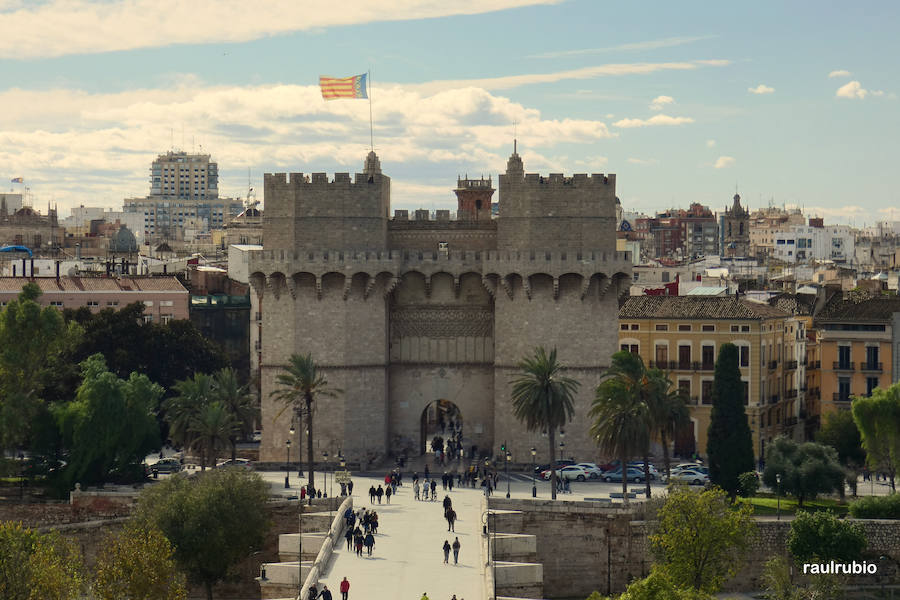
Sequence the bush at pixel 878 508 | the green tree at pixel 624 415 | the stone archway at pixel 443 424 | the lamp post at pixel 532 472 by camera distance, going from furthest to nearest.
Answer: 1. the stone archway at pixel 443 424
2. the lamp post at pixel 532 472
3. the green tree at pixel 624 415
4. the bush at pixel 878 508

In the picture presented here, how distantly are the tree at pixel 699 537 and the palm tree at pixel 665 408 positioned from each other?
837 cm

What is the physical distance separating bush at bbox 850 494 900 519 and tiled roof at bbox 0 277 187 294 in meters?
44.6

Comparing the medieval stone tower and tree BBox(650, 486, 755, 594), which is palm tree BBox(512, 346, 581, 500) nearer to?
the medieval stone tower

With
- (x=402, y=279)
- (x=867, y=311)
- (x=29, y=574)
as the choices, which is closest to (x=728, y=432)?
(x=402, y=279)

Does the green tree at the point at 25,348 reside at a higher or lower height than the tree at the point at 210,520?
higher

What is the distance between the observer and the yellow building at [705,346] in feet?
269

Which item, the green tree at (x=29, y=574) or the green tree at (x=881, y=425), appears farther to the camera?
the green tree at (x=881, y=425)

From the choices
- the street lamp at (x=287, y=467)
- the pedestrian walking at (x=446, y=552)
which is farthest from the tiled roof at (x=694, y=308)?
the pedestrian walking at (x=446, y=552)

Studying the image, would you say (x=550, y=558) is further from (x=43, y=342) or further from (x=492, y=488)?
(x=43, y=342)

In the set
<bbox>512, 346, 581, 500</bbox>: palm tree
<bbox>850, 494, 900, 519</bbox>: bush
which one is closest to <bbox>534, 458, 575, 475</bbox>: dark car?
<bbox>512, 346, 581, 500</bbox>: palm tree

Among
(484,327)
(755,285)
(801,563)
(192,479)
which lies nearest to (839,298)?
(755,285)

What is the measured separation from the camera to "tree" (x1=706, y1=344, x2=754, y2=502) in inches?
2611

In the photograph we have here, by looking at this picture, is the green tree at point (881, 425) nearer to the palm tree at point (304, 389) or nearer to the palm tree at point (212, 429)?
the palm tree at point (304, 389)

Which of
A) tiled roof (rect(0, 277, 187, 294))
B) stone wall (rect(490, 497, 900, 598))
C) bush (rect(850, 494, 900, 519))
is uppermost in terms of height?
tiled roof (rect(0, 277, 187, 294))
